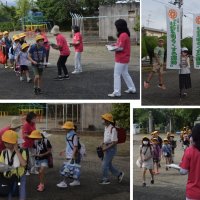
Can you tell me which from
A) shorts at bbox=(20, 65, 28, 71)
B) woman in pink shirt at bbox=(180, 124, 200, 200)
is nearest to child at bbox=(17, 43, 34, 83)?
shorts at bbox=(20, 65, 28, 71)

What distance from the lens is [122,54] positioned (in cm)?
499

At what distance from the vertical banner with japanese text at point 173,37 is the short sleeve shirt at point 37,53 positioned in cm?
131

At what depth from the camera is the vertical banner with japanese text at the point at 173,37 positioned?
4.80 metres

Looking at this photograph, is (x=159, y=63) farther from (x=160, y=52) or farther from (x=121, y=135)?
(x=121, y=135)

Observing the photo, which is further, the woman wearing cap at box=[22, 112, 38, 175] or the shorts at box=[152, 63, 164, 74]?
the woman wearing cap at box=[22, 112, 38, 175]

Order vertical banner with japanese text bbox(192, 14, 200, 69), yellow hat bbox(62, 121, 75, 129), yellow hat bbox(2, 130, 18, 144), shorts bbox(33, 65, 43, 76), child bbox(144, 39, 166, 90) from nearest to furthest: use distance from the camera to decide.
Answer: yellow hat bbox(2, 130, 18, 144), vertical banner with japanese text bbox(192, 14, 200, 69), child bbox(144, 39, 166, 90), shorts bbox(33, 65, 43, 76), yellow hat bbox(62, 121, 75, 129)

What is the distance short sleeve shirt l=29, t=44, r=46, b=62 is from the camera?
5211mm

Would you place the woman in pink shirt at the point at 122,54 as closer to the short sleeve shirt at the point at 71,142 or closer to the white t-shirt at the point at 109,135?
the white t-shirt at the point at 109,135

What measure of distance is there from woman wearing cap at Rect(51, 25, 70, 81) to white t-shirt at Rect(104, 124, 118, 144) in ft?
2.31

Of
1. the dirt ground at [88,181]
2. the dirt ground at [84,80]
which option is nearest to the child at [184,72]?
the dirt ground at [84,80]

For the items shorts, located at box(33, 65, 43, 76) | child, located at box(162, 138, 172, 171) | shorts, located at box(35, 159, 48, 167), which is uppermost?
shorts, located at box(33, 65, 43, 76)

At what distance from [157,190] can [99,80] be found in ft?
4.39

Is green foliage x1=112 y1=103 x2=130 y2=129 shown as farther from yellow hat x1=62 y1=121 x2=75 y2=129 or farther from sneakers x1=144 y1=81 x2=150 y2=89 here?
yellow hat x1=62 y1=121 x2=75 y2=129

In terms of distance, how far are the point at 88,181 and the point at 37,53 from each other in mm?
1589
